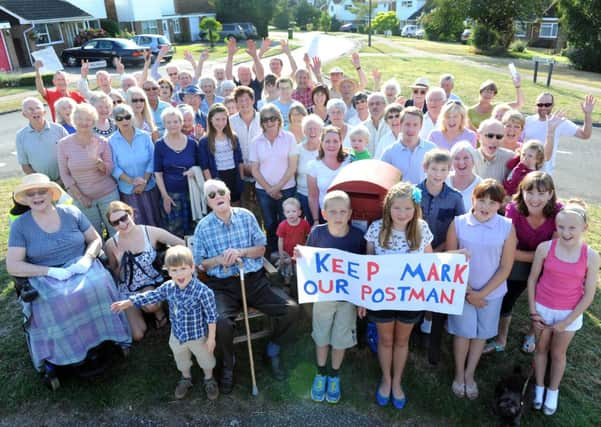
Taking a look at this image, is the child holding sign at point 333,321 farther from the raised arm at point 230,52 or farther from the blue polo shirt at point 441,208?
the raised arm at point 230,52

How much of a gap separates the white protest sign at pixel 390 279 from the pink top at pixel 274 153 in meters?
2.03

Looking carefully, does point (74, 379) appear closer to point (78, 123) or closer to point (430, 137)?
point (78, 123)

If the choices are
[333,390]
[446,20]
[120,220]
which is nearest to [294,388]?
[333,390]

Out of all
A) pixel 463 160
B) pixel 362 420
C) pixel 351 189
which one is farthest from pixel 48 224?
pixel 463 160

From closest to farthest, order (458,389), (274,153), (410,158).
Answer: (458,389) < (410,158) < (274,153)

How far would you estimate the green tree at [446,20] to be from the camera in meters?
41.6

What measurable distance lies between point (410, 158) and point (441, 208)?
98cm

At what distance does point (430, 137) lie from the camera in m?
5.48

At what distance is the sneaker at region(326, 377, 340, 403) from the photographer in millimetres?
4078

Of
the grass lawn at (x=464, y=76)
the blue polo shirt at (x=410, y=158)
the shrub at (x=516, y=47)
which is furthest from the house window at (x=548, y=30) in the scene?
the blue polo shirt at (x=410, y=158)

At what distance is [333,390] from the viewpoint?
4.11 m

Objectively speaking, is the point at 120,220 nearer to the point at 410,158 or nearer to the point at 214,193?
the point at 214,193

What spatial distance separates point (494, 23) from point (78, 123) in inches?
1659

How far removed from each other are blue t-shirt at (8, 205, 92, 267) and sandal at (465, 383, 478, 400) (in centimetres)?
419
